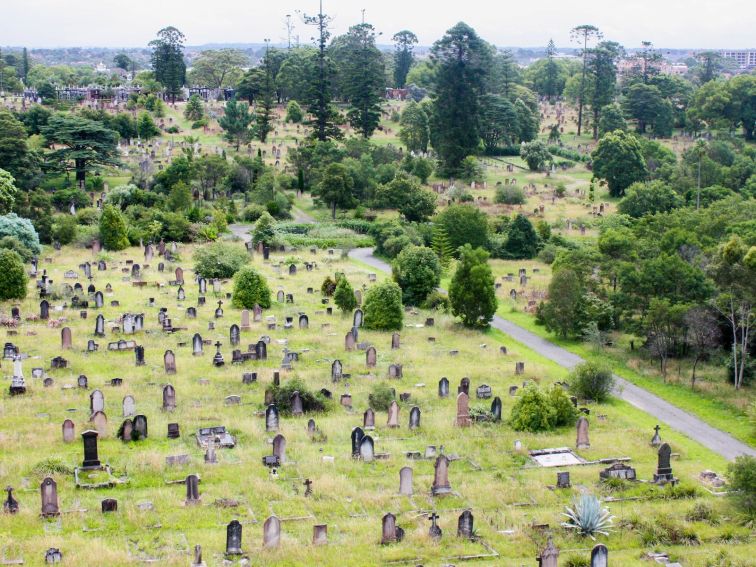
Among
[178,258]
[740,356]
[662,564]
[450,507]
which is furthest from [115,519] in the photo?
[178,258]

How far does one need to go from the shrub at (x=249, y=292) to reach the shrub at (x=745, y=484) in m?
22.8

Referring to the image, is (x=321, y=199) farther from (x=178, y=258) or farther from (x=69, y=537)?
(x=69, y=537)

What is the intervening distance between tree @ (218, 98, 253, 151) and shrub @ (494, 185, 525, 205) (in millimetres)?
24348

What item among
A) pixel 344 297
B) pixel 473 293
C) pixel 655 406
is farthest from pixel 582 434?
pixel 344 297

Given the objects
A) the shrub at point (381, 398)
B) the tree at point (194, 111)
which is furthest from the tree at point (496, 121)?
the shrub at point (381, 398)

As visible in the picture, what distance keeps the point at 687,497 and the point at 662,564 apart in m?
3.80

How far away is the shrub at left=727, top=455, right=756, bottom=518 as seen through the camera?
2289cm

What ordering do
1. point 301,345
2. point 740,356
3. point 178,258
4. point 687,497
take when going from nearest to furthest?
1. point 687,497
2. point 740,356
3. point 301,345
4. point 178,258

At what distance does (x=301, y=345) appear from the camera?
36.8 m

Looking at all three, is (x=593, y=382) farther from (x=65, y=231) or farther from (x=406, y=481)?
(x=65, y=231)

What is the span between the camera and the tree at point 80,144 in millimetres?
68625

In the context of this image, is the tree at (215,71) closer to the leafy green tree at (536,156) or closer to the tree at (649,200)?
the leafy green tree at (536,156)

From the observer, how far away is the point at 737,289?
33156 millimetres

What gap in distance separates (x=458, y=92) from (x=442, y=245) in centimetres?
2500
